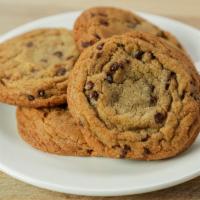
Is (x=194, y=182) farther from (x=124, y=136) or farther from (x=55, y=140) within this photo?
(x=55, y=140)

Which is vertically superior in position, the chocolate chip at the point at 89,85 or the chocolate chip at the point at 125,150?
the chocolate chip at the point at 89,85

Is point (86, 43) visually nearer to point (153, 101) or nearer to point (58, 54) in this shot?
point (58, 54)

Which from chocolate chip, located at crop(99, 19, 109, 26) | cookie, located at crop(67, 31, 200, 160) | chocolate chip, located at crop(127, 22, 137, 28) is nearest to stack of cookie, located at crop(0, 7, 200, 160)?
cookie, located at crop(67, 31, 200, 160)

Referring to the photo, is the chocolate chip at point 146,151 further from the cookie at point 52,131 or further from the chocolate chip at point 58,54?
the chocolate chip at point 58,54

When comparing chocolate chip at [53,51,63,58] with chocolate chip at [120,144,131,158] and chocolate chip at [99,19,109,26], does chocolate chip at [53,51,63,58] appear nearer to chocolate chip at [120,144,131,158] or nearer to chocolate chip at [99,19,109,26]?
chocolate chip at [99,19,109,26]

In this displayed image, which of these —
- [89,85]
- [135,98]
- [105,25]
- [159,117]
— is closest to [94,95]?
[89,85]

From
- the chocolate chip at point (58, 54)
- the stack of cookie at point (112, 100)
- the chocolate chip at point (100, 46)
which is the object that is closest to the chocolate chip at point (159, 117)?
the stack of cookie at point (112, 100)
